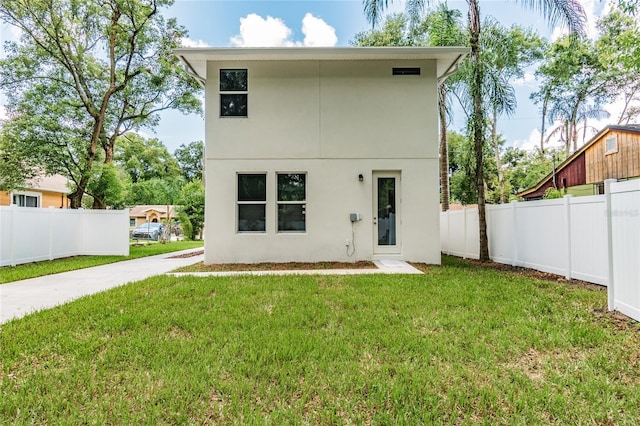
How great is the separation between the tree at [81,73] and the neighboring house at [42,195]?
15.1ft

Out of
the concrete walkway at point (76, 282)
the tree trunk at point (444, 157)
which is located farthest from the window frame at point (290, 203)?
the tree trunk at point (444, 157)

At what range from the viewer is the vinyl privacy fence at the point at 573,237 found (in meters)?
3.94

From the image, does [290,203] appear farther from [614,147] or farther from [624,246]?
[614,147]

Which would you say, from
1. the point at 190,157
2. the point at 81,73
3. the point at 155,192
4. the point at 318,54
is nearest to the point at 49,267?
the point at 318,54

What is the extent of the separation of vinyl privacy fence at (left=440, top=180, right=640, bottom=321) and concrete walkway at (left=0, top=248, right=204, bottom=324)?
796 cm

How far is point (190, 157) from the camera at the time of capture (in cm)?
4566

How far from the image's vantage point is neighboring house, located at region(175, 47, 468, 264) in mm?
8578

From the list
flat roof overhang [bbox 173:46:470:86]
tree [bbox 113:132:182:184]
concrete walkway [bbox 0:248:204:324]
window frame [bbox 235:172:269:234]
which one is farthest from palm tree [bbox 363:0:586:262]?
tree [bbox 113:132:182:184]

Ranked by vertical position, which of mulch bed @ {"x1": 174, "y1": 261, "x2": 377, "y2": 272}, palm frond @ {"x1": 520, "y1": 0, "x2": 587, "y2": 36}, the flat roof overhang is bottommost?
mulch bed @ {"x1": 174, "y1": 261, "x2": 377, "y2": 272}

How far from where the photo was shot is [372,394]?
2.54 m

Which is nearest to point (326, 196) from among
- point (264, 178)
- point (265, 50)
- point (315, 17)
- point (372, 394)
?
point (264, 178)

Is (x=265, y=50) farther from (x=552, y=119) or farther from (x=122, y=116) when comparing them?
(x=552, y=119)

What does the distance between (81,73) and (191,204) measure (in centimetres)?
885

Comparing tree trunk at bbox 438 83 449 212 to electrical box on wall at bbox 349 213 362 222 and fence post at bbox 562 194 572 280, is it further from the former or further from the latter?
fence post at bbox 562 194 572 280
